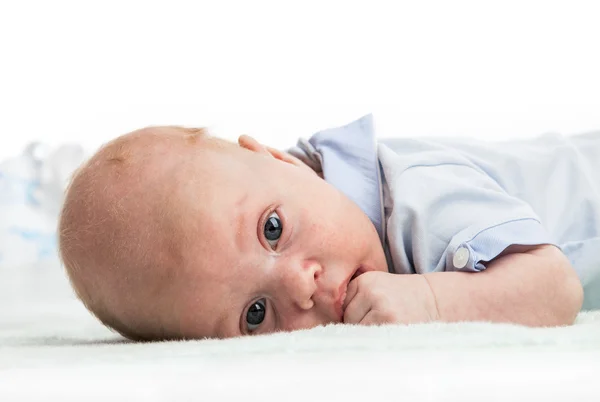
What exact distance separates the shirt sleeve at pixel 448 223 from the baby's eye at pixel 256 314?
0.28 meters

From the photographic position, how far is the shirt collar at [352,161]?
4.76 ft

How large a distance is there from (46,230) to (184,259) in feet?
4.32

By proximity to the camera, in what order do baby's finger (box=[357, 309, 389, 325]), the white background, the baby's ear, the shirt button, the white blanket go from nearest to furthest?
the white blanket, baby's finger (box=[357, 309, 389, 325]), the shirt button, the baby's ear, the white background

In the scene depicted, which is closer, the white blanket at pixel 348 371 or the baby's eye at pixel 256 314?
the white blanket at pixel 348 371

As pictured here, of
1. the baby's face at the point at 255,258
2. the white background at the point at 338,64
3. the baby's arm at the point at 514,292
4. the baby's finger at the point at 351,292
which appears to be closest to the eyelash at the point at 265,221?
the baby's face at the point at 255,258

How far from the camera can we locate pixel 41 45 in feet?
9.07

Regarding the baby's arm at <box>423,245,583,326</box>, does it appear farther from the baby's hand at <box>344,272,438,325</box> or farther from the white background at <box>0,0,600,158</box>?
the white background at <box>0,0,600,158</box>

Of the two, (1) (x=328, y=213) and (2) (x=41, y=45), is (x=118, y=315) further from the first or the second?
(2) (x=41, y=45)

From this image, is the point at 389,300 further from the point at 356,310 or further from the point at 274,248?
the point at 274,248

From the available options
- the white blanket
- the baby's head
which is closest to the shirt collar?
the baby's head

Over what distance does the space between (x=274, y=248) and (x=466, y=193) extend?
378mm

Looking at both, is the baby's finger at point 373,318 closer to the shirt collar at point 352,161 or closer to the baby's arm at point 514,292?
the baby's arm at point 514,292

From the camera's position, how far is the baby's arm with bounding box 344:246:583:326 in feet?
3.78

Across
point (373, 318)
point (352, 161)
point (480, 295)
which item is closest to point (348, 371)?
point (373, 318)
